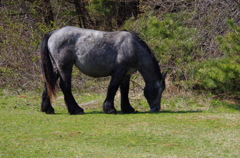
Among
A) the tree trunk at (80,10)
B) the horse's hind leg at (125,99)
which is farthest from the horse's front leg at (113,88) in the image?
the tree trunk at (80,10)

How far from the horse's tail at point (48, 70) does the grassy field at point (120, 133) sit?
2.07 feet

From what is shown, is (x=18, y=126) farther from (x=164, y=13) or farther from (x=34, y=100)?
(x=164, y=13)

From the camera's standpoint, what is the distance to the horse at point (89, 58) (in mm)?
10195

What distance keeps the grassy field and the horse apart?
23.6 inches

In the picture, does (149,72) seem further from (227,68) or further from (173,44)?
(173,44)

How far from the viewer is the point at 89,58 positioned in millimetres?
10281

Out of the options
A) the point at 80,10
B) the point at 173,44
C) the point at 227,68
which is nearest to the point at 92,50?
the point at 227,68

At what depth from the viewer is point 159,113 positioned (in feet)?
33.3

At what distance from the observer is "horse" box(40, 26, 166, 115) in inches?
401

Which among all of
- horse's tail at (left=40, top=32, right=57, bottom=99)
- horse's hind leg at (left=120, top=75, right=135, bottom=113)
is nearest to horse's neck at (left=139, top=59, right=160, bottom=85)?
horse's hind leg at (left=120, top=75, right=135, bottom=113)

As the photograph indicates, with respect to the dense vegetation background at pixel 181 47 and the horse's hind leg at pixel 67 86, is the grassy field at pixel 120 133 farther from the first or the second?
the dense vegetation background at pixel 181 47

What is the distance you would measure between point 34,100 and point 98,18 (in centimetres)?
920

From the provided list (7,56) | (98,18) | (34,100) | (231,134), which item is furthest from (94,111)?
(98,18)

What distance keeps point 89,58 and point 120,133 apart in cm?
320
